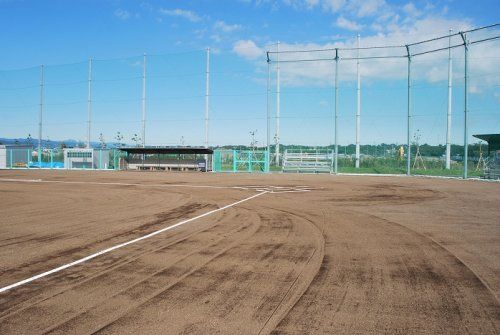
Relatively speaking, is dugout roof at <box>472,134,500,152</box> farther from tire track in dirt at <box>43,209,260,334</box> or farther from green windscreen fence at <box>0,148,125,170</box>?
green windscreen fence at <box>0,148,125,170</box>

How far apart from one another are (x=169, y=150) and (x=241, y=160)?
6.21 meters

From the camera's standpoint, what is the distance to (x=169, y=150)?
3400 cm

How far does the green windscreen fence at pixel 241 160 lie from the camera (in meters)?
32.1

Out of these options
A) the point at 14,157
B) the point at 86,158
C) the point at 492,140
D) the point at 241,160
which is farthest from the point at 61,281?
the point at 14,157

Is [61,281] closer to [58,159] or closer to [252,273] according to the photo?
[252,273]

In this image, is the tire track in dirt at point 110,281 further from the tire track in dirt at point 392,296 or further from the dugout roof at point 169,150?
the dugout roof at point 169,150

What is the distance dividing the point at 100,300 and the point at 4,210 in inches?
293

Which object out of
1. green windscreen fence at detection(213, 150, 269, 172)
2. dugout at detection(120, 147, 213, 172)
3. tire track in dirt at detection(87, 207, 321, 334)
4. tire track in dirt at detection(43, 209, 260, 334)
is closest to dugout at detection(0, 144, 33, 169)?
dugout at detection(120, 147, 213, 172)

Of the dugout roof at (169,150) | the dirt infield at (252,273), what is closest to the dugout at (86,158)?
the dugout roof at (169,150)

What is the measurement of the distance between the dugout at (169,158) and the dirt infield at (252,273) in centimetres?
2328

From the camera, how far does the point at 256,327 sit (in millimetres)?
3209

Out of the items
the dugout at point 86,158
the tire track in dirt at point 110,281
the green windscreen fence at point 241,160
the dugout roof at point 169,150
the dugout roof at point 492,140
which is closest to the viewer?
the tire track in dirt at point 110,281

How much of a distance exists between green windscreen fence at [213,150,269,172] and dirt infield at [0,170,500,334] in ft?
74.4

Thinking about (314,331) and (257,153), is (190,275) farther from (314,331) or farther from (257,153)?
(257,153)
